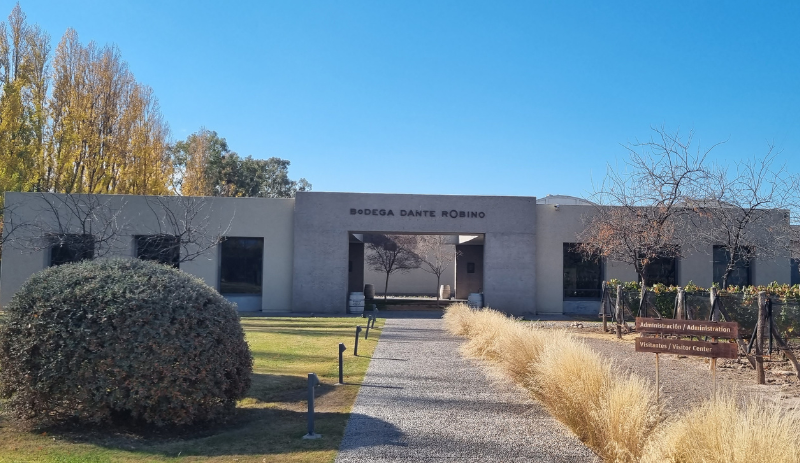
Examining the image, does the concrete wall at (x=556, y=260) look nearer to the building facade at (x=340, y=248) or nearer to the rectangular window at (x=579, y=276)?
the building facade at (x=340, y=248)

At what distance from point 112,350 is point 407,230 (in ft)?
64.5

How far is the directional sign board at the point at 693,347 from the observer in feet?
26.8

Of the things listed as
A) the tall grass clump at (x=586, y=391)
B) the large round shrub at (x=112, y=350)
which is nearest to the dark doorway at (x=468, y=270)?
the tall grass clump at (x=586, y=391)

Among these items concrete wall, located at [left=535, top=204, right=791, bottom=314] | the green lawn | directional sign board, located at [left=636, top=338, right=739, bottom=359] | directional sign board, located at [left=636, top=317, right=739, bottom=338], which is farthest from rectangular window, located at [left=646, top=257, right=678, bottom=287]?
directional sign board, located at [left=636, top=338, right=739, bottom=359]

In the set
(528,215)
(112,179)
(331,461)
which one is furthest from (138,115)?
(331,461)

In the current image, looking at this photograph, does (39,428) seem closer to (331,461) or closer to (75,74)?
(331,461)

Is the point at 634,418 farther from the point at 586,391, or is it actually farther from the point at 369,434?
the point at 369,434

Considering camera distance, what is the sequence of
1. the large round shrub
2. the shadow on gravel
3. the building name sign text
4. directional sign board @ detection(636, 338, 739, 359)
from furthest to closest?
the building name sign text → directional sign board @ detection(636, 338, 739, 359) → the large round shrub → the shadow on gravel

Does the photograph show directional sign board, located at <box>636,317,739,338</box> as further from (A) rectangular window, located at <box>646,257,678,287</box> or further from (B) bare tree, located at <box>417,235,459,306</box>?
(B) bare tree, located at <box>417,235,459,306</box>

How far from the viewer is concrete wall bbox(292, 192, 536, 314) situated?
25969 millimetres

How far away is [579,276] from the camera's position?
27.2m

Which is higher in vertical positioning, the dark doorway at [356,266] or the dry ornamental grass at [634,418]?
the dark doorway at [356,266]

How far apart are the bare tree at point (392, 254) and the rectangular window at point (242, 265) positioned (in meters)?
12.3

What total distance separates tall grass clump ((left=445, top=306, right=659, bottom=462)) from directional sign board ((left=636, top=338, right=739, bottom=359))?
51 centimetres
